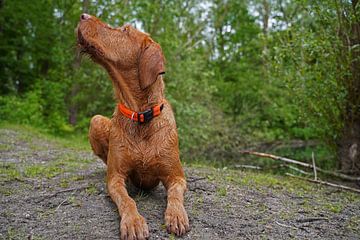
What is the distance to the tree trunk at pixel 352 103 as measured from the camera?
636 centimetres

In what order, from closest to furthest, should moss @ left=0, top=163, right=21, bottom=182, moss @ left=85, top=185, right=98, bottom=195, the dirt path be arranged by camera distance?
the dirt path < moss @ left=85, top=185, right=98, bottom=195 < moss @ left=0, top=163, right=21, bottom=182

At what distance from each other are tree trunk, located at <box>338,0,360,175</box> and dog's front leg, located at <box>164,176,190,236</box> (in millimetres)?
3980

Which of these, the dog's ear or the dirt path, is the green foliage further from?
the dog's ear

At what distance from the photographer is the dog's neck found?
3607mm

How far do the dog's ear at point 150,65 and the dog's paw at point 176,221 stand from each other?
1.12 meters

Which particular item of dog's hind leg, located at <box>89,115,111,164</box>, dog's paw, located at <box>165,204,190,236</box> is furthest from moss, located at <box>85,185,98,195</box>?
dog's paw, located at <box>165,204,190,236</box>

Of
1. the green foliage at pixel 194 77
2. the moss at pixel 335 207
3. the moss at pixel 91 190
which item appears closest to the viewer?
the moss at pixel 91 190

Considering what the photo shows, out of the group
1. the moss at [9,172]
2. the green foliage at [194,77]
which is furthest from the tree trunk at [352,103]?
the moss at [9,172]

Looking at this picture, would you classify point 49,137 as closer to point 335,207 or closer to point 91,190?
point 91,190

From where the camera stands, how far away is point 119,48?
362cm

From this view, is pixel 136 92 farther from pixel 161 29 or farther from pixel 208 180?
pixel 161 29

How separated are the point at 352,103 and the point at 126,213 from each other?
16.8 feet

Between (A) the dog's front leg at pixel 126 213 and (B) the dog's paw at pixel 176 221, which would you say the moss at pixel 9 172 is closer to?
(A) the dog's front leg at pixel 126 213

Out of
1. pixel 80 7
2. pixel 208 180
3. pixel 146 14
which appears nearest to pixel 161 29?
pixel 146 14
